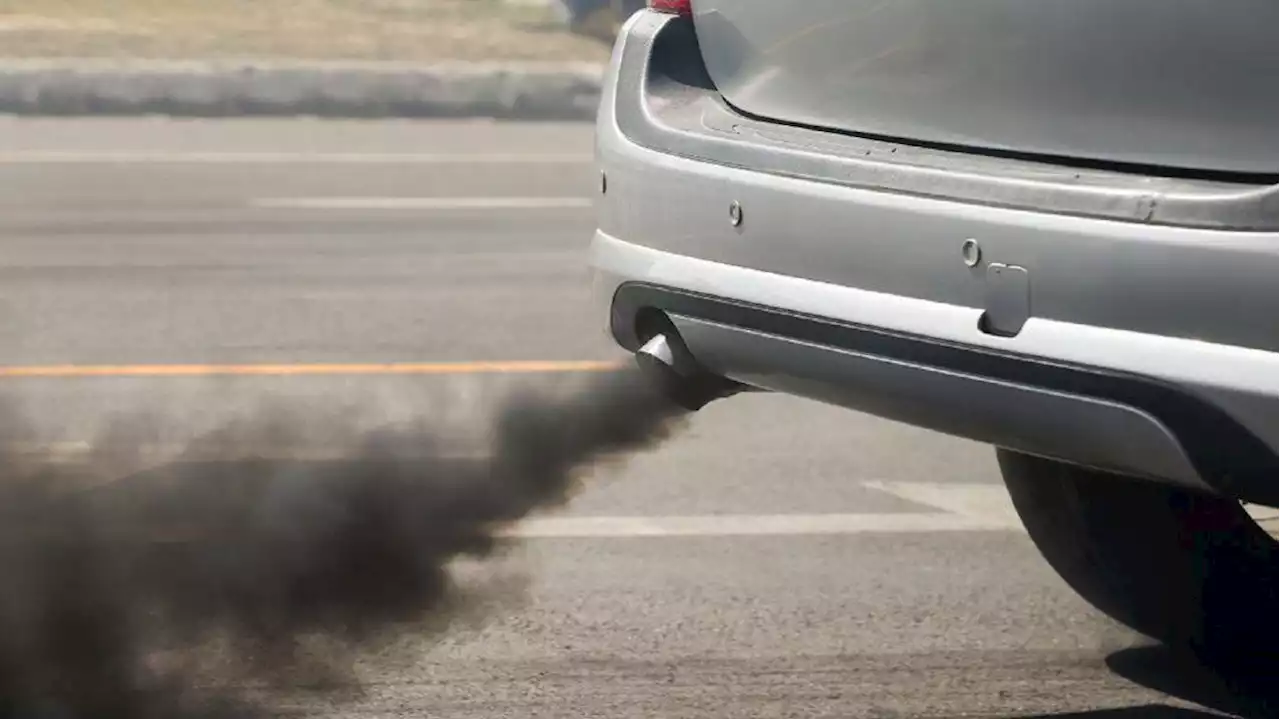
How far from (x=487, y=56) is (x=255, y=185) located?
18.9 feet

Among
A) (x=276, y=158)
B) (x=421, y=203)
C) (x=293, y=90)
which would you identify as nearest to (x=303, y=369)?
(x=421, y=203)

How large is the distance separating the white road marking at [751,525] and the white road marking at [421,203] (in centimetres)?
586

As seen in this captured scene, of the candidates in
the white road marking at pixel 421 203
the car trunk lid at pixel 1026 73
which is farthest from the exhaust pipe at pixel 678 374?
the white road marking at pixel 421 203

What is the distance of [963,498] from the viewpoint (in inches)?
197

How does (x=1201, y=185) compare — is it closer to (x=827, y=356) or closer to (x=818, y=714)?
(x=827, y=356)

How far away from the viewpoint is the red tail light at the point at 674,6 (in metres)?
3.46

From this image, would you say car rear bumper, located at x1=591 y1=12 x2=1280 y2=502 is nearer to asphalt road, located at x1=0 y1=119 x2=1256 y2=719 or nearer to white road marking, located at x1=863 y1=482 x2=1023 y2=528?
asphalt road, located at x1=0 y1=119 x2=1256 y2=719

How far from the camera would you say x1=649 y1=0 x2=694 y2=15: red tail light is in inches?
136

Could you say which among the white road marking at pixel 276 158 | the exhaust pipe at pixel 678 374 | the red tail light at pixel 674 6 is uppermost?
the red tail light at pixel 674 6

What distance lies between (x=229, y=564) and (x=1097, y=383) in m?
1.89

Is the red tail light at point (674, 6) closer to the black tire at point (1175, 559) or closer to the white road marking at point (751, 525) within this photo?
the black tire at point (1175, 559)

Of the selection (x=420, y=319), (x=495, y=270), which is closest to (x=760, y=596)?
(x=420, y=319)

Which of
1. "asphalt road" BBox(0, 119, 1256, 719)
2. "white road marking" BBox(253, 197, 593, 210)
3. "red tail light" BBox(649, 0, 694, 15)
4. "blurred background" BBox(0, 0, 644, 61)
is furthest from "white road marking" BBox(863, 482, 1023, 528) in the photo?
"blurred background" BBox(0, 0, 644, 61)

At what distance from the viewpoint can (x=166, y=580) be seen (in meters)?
3.78
